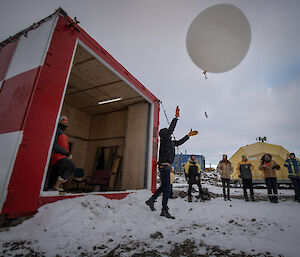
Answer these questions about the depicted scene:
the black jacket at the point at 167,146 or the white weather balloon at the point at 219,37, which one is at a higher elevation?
the white weather balloon at the point at 219,37

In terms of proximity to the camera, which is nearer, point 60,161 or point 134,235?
point 134,235

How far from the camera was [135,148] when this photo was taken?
7027 millimetres

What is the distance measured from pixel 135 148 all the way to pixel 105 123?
9.61 feet

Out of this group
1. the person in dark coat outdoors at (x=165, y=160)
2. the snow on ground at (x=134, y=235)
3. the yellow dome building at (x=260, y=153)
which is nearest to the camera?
the snow on ground at (x=134, y=235)

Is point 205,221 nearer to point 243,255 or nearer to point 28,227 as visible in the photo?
point 243,255

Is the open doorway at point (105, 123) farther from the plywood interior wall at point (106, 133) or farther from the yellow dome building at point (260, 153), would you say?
the yellow dome building at point (260, 153)

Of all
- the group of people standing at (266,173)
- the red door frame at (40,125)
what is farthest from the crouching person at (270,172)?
the red door frame at (40,125)

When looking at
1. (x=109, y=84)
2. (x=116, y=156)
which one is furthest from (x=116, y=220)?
(x=116, y=156)

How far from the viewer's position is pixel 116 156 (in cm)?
817

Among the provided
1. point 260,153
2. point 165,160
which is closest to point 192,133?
point 165,160

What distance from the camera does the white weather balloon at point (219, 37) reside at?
3246mm

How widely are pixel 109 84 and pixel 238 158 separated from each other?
12904 millimetres

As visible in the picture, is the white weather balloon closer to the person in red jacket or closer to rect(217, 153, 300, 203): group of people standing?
the person in red jacket

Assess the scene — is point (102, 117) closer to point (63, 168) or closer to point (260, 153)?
point (63, 168)
